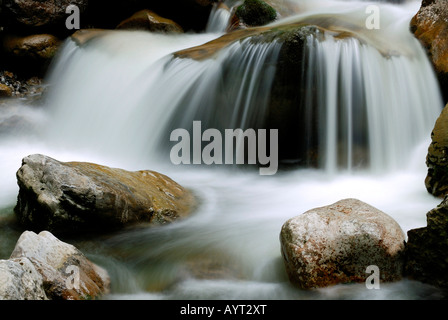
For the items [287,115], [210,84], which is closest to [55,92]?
[210,84]

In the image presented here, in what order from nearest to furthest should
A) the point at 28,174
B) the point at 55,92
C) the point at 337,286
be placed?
the point at 337,286
the point at 28,174
the point at 55,92

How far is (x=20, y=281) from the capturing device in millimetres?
2492

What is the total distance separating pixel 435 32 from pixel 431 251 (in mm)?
5577

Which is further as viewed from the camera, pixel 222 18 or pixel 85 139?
pixel 222 18

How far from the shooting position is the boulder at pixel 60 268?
289 centimetres

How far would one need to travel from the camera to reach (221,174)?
698cm

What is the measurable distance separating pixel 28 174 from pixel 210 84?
3.98 m

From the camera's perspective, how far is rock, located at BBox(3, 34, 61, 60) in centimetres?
1056

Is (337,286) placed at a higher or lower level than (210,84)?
lower

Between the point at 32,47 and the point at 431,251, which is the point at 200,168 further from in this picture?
the point at 32,47

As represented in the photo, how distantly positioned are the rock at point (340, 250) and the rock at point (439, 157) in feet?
6.70

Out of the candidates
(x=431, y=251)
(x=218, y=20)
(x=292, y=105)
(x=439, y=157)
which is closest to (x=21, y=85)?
(x=218, y=20)

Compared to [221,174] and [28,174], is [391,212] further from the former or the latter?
[28,174]

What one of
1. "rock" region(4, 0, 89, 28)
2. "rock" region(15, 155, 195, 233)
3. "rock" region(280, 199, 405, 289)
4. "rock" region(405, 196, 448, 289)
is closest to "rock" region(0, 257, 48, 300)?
"rock" region(15, 155, 195, 233)
